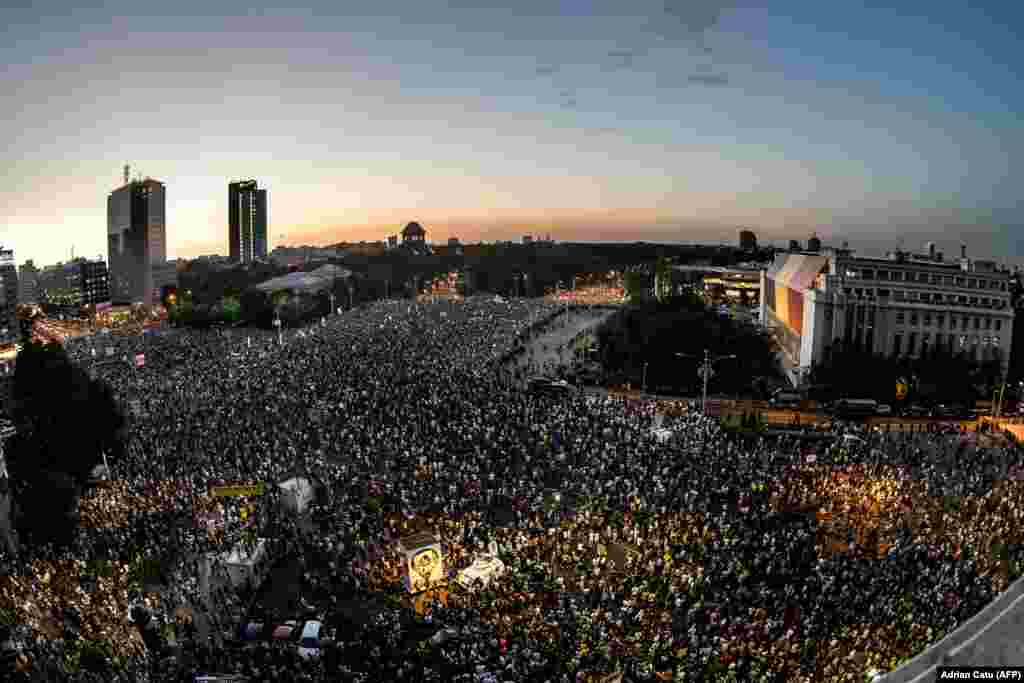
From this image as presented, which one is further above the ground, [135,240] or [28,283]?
[135,240]

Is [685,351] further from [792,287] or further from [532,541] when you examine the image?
[532,541]

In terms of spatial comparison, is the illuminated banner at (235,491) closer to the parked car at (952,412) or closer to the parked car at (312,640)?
the parked car at (312,640)

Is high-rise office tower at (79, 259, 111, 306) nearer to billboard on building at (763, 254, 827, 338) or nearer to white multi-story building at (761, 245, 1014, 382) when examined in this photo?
billboard on building at (763, 254, 827, 338)

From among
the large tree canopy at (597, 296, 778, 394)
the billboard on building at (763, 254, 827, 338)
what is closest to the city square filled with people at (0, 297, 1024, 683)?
the large tree canopy at (597, 296, 778, 394)

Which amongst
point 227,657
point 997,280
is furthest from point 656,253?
point 227,657

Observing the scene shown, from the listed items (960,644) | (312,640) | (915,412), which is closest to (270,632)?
(312,640)
